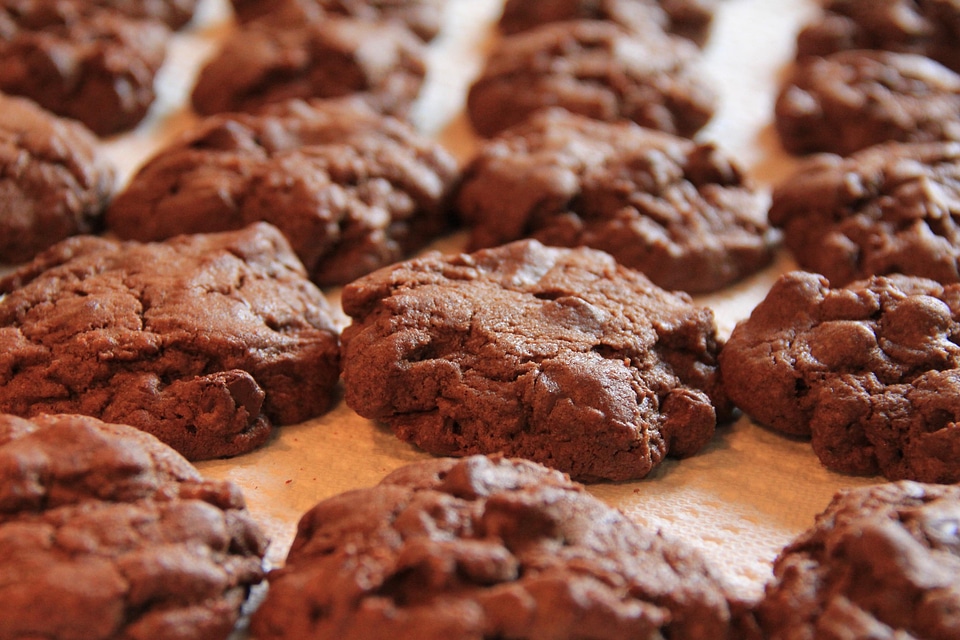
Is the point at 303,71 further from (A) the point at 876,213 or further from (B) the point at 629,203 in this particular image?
(A) the point at 876,213

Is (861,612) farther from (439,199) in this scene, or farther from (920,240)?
(439,199)

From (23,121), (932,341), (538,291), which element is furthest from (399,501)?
(23,121)

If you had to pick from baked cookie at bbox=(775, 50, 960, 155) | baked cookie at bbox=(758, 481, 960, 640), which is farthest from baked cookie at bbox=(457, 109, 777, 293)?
baked cookie at bbox=(758, 481, 960, 640)

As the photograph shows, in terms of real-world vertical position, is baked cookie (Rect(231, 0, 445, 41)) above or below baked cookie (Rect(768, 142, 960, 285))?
above

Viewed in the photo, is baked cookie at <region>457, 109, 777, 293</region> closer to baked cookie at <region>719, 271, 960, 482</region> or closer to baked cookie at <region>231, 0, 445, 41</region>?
baked cookie at <region>719, 271, 960, 482</region>

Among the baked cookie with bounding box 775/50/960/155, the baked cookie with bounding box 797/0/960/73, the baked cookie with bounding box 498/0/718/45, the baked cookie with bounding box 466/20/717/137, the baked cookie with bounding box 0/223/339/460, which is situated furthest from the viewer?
the baked cookie with bounding box 498/0/718/45

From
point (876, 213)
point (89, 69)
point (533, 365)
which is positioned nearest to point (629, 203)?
point (876, 213)
